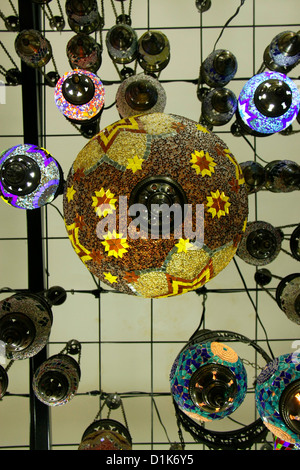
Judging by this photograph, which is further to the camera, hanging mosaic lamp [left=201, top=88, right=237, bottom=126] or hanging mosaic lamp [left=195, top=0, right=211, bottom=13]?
hanging mosaic lamp [left=195, top=0, right=211, bottom=13]

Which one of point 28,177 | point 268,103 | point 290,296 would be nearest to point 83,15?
point 28,177

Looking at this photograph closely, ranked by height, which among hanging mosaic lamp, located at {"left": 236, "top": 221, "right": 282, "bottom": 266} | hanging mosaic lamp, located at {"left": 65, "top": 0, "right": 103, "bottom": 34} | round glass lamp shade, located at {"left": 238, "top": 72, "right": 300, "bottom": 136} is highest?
hanging mosaic lamp, located at {"left": 65, "top": 0, "right": 103, "bottom": 34}

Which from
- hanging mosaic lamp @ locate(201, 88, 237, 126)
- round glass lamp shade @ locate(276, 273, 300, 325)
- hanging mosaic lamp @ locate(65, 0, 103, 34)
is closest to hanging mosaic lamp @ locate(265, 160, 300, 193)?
hanging mosaic lamp @ locate(201, 88, 237, 126)

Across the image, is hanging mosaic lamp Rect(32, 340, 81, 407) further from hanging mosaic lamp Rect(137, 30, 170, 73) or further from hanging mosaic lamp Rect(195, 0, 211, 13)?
hanging mosaic lamp Rect(195, 0, 211, 13)

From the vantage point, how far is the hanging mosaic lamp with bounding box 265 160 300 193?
2.74 meters

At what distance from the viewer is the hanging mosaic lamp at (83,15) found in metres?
2.51

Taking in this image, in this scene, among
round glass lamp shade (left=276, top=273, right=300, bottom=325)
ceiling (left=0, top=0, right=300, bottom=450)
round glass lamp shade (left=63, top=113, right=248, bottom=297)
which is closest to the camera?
A: round glass lamp shade (left=63, top=113, right=248, bottom=297)

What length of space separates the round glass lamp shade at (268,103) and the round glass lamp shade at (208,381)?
1.39m

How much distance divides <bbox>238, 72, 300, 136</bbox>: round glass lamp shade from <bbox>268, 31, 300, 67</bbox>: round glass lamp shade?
0.54 metres

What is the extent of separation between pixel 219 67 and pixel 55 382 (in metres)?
2.53

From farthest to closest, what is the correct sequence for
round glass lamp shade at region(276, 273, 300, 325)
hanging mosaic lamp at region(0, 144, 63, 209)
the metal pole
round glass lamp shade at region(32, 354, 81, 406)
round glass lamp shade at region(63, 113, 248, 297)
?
the metal pole → round glass lamp shade at region(276, 273, 300, 325) → round glass lamp shade at region(32, 354, 81, 406) → hanging mosaic lamp at region(0, 144, 63, 209) → round glass lamp shade at region(63, 113, 248, 297)

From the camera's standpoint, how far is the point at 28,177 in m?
2.02

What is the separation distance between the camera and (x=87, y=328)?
4.32 m
